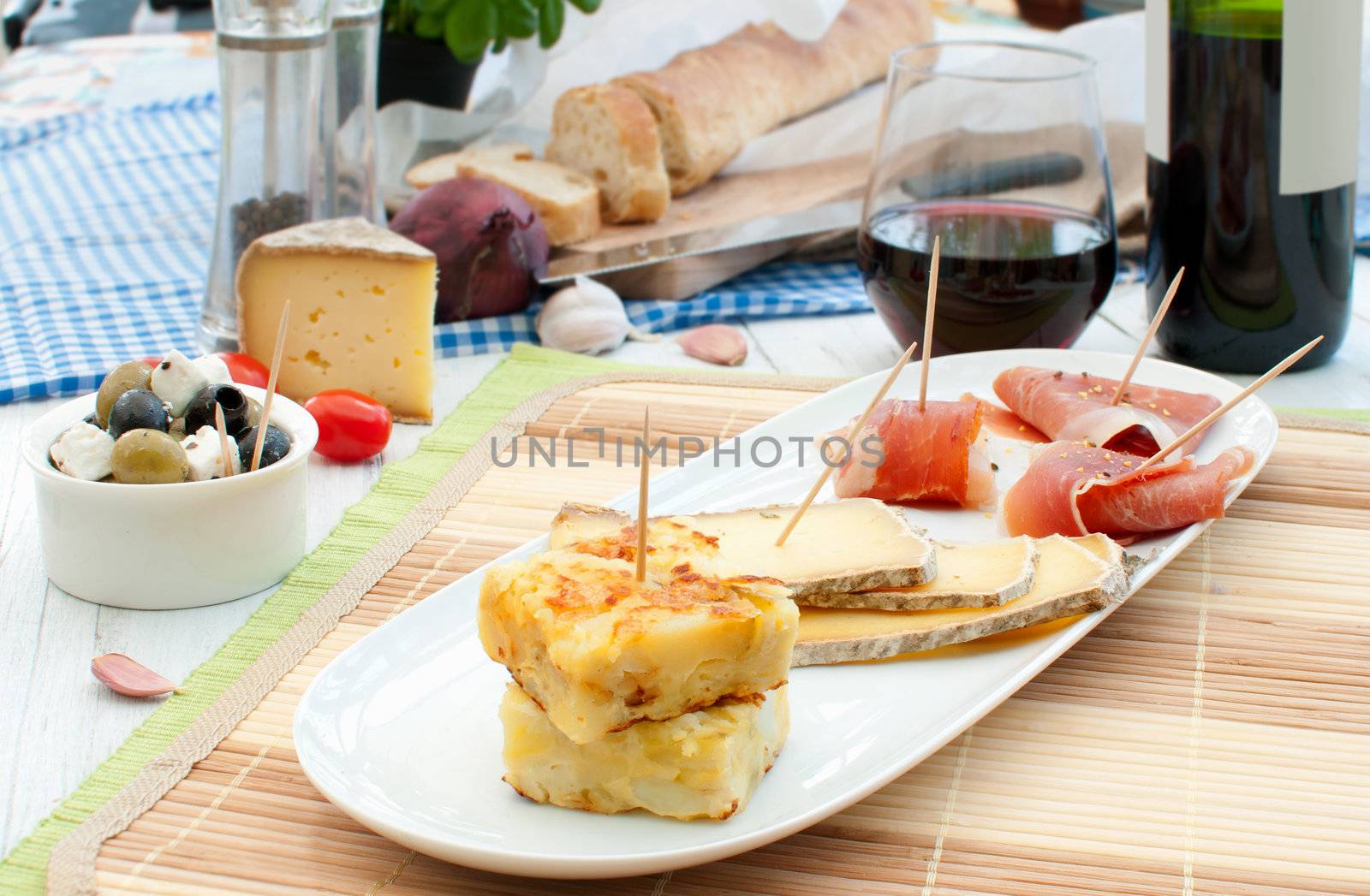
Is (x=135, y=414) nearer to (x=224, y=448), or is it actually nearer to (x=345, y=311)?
(x=224, y=448)

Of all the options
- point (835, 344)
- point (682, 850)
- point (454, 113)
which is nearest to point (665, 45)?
point (454, 113)

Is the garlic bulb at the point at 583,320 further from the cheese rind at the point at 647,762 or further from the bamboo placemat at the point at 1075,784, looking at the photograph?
the cheese rind at the point at 647,762

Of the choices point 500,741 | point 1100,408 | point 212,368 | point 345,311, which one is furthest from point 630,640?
point 345,311

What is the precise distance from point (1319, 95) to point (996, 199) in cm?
52

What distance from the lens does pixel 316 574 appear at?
175 cm

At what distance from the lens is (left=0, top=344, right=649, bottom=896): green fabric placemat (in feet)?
4.09

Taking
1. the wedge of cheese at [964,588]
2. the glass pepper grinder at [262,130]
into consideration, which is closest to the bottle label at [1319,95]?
the wedge of cheese at [964,588]

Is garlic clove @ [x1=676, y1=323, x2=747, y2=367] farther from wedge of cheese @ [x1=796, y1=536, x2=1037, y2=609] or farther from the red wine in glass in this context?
wedge of cheese @ [x1=796, y1=536, x2=1037, y2=609]

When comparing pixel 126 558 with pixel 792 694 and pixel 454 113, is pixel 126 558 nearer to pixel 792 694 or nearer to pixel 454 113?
pixel 792 694

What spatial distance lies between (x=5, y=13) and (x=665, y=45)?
2.82 meters

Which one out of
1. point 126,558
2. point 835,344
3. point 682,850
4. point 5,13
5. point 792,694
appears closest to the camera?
point 682,850

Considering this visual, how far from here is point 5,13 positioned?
487 cm

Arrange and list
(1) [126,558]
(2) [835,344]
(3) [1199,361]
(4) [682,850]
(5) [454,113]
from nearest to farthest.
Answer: (4) [682,850] < (1) [126,558] < (3) [1199,361] < (2) [835,344] < (5) [454,113]

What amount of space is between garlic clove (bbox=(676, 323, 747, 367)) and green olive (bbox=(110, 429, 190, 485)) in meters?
1.19
